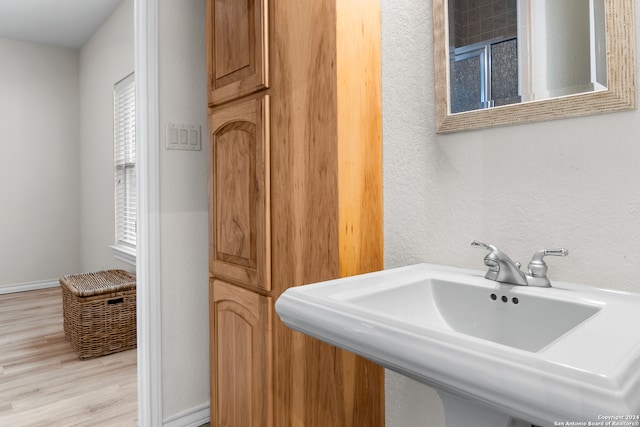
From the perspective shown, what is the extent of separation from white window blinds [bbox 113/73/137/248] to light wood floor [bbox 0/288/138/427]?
924 millimetres

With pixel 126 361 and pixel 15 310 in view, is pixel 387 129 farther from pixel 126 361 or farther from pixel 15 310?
pixel 15 310

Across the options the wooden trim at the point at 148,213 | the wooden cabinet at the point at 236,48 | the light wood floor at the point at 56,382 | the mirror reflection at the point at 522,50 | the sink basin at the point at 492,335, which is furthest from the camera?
the light wood floor at the point at 56,382

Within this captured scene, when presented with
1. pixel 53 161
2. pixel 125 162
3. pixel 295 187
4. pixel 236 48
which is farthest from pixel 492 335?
pixel 53 161

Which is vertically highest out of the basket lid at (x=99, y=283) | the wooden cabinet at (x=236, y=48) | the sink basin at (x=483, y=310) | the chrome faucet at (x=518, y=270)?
the wooden cabinet at (x=236, y=48)

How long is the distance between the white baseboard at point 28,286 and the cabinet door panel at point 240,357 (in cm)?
380

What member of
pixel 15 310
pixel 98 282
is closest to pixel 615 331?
pixel 98 282

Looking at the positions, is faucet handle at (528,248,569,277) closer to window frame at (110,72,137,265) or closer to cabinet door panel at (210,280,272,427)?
cabinet door panel at (210,280,272,427)

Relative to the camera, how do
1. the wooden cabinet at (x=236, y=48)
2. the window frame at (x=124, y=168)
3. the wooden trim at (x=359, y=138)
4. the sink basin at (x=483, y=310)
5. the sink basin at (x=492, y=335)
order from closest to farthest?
1. the sink basin at (x=492, y=335)
2. the sink basin at (x=483, y=310)
3. the wooden trim at (x=359, y=138)
4. the wooden cabinet at (x=236, y=48)
5. the window frame at (x=124, y=168)

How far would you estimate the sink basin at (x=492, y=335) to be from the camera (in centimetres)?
45

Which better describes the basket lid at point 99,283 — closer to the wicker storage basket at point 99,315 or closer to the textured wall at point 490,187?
the wicker storage basket at point 99,315

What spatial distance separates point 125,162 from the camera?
3658 millimetres

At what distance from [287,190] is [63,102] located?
4408 millimetres

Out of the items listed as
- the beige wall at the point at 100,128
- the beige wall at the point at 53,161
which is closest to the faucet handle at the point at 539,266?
the beige wall at the point at 100,128

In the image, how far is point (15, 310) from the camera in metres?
3.73
